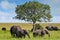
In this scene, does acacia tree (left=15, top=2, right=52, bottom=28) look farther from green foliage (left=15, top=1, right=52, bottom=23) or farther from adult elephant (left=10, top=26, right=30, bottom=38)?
adult elephant (left=10, top=26, right=30, bottom=38)

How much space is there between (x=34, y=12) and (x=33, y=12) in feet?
1.07

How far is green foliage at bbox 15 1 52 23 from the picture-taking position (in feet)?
268

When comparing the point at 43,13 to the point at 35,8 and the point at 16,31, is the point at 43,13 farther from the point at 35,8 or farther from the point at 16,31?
the point at 16,31

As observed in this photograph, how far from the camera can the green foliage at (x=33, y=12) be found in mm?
81812

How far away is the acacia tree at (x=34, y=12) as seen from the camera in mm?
81812

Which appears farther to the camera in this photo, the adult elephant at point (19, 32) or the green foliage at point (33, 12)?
the green foliage at point (33, 12)

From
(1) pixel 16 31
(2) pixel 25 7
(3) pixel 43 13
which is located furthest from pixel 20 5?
(1) pixel 16 31

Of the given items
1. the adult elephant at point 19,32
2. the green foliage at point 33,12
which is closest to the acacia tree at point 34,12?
the green foliage at point 33,12

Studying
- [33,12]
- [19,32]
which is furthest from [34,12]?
[19,32]

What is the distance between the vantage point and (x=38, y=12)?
82312mm

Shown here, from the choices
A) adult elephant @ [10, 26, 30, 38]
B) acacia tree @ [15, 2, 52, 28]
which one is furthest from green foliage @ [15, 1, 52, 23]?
adult elephant @ [10, 26, 30, 38]

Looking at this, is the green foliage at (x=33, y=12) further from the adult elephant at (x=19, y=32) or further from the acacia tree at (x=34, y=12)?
the adult elephant at (x=19, y=32)

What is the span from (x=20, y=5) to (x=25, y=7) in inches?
141

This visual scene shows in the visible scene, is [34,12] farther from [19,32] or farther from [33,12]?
[19,32]
